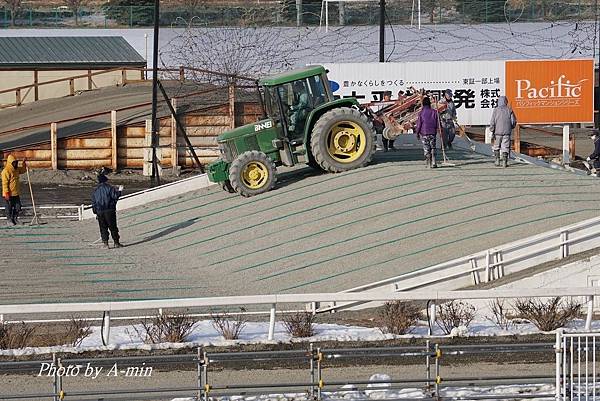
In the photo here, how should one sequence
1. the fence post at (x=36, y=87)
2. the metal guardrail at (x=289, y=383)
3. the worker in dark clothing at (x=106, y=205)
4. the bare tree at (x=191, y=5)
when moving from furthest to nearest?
the bare tree at (x=191, y=5) < the fence post at (x=36, y=87) < the worker in dark clothing at (x=106, y=205) < the metal guardrail at (x=289, y=383)

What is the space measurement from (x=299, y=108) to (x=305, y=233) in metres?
3.60

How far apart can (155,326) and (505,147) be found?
12.1m

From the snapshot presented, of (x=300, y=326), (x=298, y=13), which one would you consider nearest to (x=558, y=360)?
(x=300, y=326)

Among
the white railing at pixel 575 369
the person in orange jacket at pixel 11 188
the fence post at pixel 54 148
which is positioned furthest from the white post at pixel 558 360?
the fence post at pixel 54 148

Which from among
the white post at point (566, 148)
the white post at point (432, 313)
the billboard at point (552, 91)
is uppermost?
the billboard at point (552, 91)

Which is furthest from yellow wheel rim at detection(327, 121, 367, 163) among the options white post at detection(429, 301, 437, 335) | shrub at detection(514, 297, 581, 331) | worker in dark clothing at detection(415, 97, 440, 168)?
white post at detection(429, 301, 437, 335)

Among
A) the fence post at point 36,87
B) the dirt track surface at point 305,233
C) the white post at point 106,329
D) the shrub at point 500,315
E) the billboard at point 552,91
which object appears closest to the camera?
the white post at point 106,329

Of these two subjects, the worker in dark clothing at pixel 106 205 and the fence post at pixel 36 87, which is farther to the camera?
the fence post at pixel 36 87

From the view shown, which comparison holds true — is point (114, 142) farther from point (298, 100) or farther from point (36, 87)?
point (298, 100)

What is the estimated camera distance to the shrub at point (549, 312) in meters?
17.9

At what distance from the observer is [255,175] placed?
2772cm

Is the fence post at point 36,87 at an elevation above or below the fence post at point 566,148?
above

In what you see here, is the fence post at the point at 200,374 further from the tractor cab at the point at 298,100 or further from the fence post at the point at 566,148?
the fence post at the point at 566,148

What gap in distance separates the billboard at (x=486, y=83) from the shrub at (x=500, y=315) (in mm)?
19194
